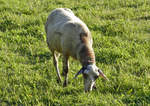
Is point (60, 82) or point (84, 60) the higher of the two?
point (84, 60)

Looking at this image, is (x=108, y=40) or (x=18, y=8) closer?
(x=108, y=40)

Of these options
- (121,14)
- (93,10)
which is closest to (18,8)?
(93,10)

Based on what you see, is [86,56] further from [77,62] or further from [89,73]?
[77,62]

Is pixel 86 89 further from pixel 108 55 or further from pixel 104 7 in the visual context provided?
pixel 104 7

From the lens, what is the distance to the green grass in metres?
5.34

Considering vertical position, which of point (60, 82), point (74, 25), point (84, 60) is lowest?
point (60, 82)

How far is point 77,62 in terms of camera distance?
6.81 meters

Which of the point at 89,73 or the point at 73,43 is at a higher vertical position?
the point at 73,43

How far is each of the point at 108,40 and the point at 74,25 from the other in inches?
90.5

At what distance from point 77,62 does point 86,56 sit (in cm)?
163

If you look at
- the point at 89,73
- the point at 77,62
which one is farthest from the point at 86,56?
the point at 77,62

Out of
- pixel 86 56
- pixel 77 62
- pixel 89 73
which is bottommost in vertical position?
pixel 77 62

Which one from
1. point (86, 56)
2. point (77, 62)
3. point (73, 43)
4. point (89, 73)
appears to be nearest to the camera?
point (89, 73)

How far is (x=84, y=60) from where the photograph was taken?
5164 mm
